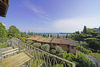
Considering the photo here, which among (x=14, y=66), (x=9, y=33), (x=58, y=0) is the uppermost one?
(x=58, y=0)

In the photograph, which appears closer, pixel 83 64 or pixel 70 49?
Result: pixel 83 64

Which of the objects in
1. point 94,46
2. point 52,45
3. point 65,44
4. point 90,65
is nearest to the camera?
point 90,65

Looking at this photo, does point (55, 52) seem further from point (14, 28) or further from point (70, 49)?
point (14, 28)

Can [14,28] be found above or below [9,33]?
above

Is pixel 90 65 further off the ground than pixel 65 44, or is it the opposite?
pixel 65 44

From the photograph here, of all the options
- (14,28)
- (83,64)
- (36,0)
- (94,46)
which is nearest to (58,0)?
(36,0)

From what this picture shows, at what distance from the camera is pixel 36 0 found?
14.4 feet

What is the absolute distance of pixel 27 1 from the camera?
4082 millimetres

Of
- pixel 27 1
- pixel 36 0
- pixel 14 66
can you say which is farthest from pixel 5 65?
pixel 36 0

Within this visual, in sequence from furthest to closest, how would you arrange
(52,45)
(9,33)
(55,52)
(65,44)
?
1. (52,45)
2. (65,44)
3. (9,33)
4. (55,52)

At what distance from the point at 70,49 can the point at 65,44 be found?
4.20 ft

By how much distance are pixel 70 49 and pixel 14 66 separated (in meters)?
9.48

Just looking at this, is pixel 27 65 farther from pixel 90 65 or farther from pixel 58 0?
pixel 90 65

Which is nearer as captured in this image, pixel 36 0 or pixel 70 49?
pixel 36 0
